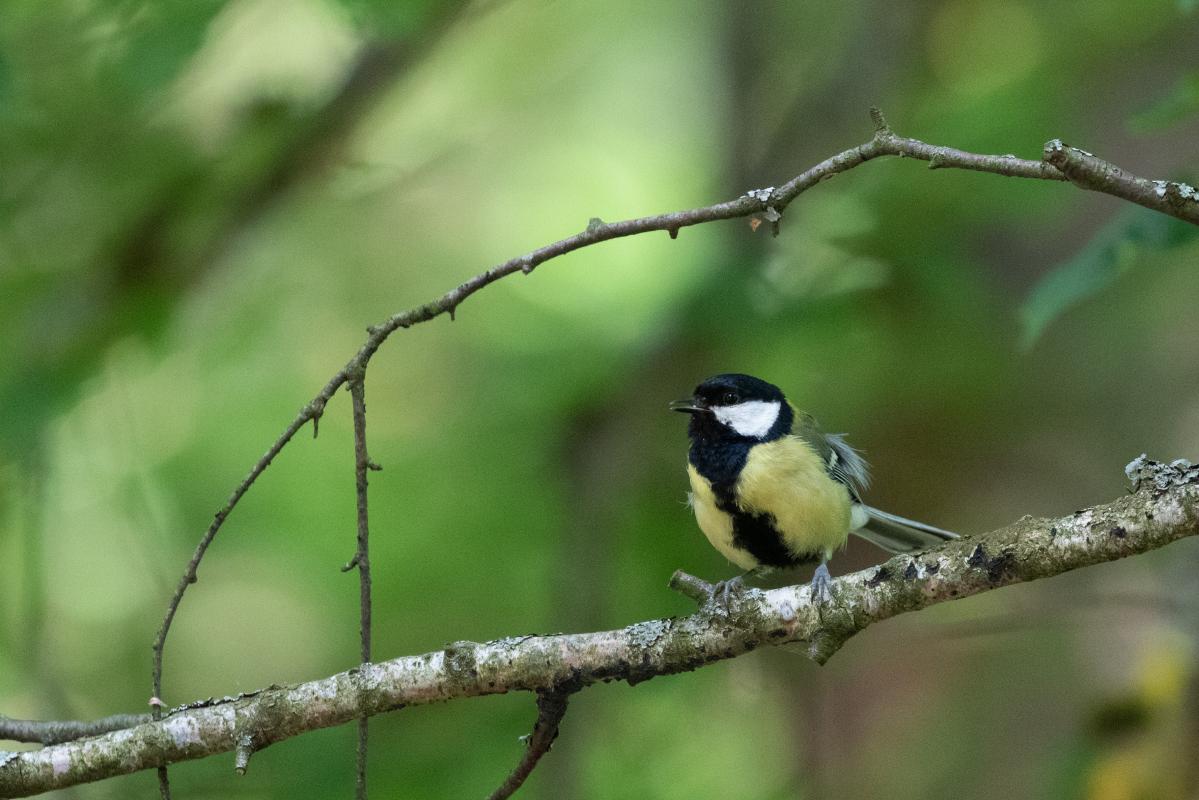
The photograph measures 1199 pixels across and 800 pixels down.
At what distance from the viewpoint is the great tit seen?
11.8 feet

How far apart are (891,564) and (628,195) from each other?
15.8 feet

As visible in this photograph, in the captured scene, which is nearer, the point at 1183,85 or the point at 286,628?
the point at 1183,85

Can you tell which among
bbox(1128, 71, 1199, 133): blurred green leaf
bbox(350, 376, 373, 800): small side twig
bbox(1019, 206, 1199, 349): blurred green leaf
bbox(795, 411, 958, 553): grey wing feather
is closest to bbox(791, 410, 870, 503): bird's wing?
bbox(795, 411, 958, 553): grey wing feather

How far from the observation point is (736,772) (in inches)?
222

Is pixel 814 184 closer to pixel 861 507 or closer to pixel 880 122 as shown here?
pixel 880 122

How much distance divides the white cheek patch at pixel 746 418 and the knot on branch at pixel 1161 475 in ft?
5.53

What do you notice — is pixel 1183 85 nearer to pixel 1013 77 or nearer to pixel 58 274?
pixel 1013 77

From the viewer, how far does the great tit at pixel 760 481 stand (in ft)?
11.8

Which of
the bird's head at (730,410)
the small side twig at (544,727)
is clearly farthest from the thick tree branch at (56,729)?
the bird's head at (730,410)

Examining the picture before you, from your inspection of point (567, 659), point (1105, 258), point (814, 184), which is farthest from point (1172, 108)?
point (567, 659)

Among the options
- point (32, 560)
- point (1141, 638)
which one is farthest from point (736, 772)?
point (32, 560)

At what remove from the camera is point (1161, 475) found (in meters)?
2.14

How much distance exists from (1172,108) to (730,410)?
153 cm

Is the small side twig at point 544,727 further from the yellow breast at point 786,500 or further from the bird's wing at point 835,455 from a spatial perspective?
the bird's wing at point 835,455
